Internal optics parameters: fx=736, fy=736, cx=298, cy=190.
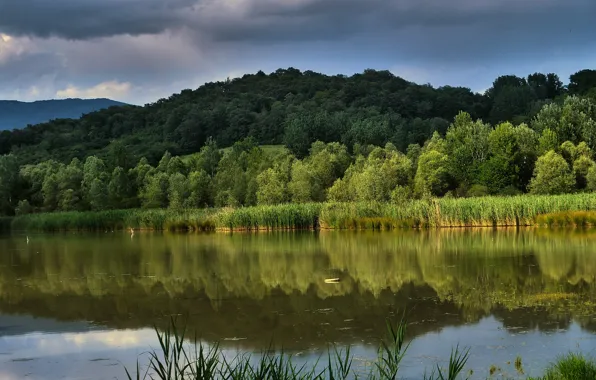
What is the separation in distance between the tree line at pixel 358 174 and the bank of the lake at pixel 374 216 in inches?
228

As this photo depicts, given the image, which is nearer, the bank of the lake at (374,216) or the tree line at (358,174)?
the bank of the lake at (374,216)

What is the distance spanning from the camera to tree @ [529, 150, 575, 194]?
52938 millimetres

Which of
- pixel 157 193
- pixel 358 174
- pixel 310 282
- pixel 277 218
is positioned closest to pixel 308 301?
pixel 310 282

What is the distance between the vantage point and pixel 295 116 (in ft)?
328

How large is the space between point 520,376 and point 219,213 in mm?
43165

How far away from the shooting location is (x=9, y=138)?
115 m

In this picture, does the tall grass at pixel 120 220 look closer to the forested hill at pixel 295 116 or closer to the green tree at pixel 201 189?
the green tree at pixel 201 189

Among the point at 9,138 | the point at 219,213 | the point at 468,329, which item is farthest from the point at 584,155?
the point at 9,138

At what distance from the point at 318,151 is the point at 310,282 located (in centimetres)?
4961

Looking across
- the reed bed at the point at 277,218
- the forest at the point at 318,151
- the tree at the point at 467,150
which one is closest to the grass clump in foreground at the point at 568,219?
the forest at the point at 318,151

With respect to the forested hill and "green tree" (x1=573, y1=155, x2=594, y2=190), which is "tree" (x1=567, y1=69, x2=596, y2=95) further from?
"green tree" (x1=573, y1=155, x2=594, y2=190)

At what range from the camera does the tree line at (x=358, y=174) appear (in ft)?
185

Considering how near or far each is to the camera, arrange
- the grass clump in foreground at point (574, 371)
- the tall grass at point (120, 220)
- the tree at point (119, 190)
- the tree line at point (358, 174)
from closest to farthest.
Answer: the grass clump in foreground at point (574, 371), the tall grass at point (120, 220), the tree line at point (358, 174), the tree at point (119, 190)

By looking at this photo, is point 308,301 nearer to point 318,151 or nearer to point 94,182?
point 318,151
